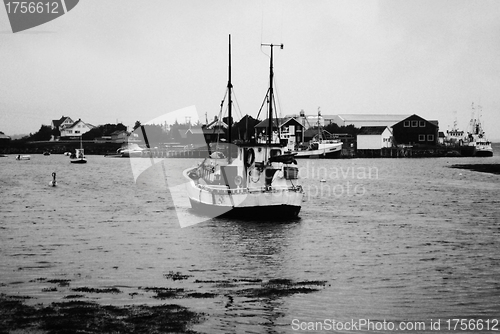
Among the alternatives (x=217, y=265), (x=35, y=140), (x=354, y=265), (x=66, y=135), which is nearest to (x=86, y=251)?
(x=217, y=265)

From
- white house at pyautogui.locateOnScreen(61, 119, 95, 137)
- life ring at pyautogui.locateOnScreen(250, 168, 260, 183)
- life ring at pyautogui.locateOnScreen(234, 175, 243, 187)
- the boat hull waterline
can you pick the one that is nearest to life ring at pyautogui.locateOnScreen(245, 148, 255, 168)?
life ring at pyautogui.locateOnScreen(250, 168, 260, 183)

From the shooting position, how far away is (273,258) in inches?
795

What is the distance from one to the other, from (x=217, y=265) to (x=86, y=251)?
5.19 m

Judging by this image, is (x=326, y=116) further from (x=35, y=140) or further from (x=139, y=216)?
(x=139, y=216)

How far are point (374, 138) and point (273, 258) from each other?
325ft

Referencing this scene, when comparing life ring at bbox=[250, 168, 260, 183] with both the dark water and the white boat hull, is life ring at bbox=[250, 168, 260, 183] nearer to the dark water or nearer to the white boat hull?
the white boat hull

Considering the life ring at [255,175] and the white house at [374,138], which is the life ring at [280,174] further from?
the white house at [374,138]

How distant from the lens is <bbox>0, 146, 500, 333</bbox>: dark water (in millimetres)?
14250

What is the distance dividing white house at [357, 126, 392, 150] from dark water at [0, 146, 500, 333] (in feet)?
259

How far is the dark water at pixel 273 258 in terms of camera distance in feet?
46.8

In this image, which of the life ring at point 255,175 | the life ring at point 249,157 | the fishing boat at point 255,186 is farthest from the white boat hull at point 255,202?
the life ring at point 249,157

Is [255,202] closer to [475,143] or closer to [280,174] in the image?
[280,174]

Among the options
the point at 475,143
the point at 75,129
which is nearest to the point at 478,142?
the point at 475,143

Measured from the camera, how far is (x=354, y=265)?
19250mm
